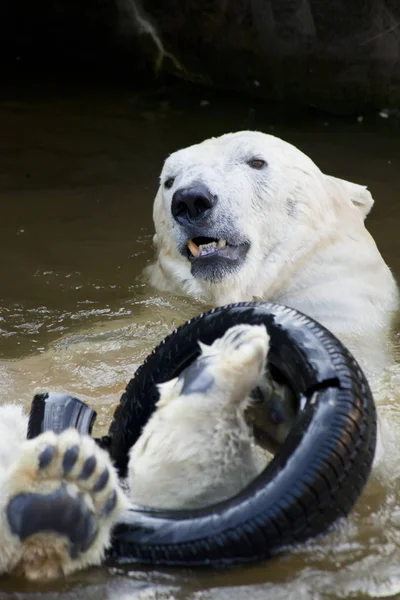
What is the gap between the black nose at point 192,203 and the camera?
3.55m

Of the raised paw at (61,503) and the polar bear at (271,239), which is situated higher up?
the raised paw at (61,503)

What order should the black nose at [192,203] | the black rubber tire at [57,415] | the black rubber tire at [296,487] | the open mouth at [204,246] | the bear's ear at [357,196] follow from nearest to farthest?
the black rubber tire at [296,487] → the black rubber tire at [57,415] → the black nose at [192,203] → the open mouth at [204,246] → the bear's ear at [357,196]

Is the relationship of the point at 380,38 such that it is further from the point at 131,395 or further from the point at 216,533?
the point at 216,533

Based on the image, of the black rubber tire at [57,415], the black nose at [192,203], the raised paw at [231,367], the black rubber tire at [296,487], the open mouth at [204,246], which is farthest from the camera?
the open mouth at [204,246]

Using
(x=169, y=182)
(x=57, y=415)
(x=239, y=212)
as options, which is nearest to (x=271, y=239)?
(x=239, y=212)

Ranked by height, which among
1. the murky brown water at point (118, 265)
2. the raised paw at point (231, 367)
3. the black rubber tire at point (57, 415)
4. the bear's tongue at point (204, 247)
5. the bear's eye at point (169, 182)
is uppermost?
the raised paw at point (231, 367)

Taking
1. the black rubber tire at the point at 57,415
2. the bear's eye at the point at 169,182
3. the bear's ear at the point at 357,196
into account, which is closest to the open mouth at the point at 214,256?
the bear's eye at the point at 169,182

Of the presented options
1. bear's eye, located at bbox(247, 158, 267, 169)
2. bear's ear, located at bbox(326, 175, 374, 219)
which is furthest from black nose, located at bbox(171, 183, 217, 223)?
bear's ear, located at bbox(326, 175, 374, 219)

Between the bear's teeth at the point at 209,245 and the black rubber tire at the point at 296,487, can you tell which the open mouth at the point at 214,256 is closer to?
the bear's teeth at the point at 209,245

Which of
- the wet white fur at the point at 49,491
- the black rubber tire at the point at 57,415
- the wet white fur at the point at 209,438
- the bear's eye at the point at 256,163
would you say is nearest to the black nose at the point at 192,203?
the bear's eye at the point at 256,163

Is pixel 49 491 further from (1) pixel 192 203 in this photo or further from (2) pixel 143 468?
(1) pixel 192 203

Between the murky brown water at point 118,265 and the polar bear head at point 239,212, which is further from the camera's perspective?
the polar bear head at point 239,212

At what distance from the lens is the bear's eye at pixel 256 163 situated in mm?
3867

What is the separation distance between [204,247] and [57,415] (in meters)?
1.37
